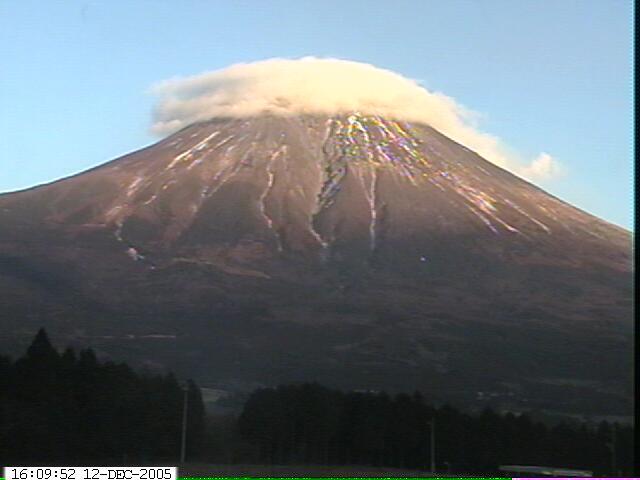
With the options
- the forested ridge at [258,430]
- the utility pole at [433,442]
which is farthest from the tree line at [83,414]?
the utility pole at [433,442]

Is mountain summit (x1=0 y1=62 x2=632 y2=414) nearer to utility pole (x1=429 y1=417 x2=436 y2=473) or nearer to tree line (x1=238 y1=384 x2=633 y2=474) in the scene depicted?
tree line (x1=238 y1=384 x2=633 y2=474)

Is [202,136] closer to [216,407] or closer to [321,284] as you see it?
[321,284]

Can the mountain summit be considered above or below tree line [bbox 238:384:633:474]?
above

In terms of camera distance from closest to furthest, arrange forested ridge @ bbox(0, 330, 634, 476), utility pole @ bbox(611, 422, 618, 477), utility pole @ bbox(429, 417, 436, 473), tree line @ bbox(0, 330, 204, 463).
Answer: utility pole @ bbox(611, 422, 618, 477) < tree line @ bbox(0, 330, 204, 463) < utility pole @ bbox(429, 417, 436, 473) < forested ridge @ bbox(0, 330, 634, 476)

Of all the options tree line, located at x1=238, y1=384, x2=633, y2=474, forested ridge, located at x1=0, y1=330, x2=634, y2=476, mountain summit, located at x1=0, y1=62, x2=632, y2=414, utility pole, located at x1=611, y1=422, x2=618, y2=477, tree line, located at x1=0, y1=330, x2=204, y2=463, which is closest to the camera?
utility pole, located at x1=611, y1=422, x2=618, y2=477

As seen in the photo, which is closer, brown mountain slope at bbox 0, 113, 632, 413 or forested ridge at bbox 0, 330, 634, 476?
forested ridge at bbox 0, 330, 634, 476

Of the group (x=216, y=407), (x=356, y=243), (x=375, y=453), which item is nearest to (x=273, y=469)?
(x=375, y=453)

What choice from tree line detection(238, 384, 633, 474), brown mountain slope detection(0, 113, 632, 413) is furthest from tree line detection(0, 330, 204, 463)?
brown mountain slope detection(0, 113, 632, 413)
